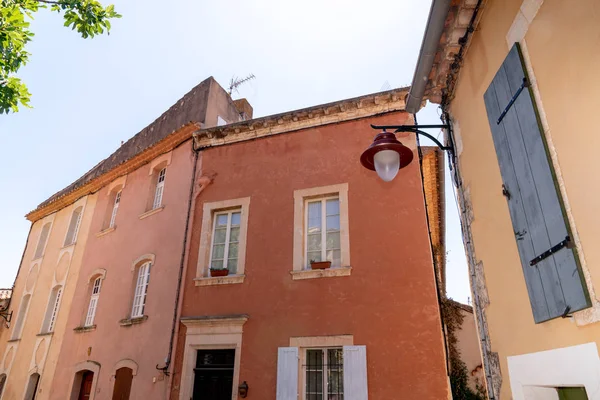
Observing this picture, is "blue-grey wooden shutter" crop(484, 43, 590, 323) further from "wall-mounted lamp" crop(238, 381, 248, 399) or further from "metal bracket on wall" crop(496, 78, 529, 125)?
"wall-mounted lamp" crop(238, 381, 248, 399)

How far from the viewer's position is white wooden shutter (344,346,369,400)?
7.37 m

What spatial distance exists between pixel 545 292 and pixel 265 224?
7055 millimetres

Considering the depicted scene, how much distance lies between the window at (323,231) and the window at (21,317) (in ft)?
42.4

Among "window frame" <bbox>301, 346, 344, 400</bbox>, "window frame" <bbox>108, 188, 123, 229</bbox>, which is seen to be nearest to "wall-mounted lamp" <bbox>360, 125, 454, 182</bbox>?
"window frame" <bbox>301, 346, 344, 400</bbox>

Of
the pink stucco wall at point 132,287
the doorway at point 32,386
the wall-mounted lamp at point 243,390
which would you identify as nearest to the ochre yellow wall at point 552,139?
the wall-mounted lamp at point 243,390

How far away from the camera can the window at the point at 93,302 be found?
41.1 ft

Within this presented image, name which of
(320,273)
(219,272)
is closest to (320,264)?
(320,273)

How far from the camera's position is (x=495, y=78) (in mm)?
3809

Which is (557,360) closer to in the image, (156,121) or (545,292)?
(545,292)

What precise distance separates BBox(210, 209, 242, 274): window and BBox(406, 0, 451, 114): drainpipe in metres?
5.79

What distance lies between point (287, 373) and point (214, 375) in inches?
74.5

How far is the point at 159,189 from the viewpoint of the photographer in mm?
12609

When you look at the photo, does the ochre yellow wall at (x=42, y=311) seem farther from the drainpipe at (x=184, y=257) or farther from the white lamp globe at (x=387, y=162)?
the white lamp globe at (x=387, y=162)

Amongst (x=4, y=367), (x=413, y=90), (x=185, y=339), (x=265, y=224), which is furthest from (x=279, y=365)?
(x=4, y=367)
